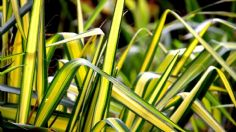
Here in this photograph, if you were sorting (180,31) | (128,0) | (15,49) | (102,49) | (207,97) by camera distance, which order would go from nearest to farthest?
(102,49) → (15,49) → (207,97) → (128,0) → (180,31)

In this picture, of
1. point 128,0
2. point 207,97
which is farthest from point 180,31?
point 207,97

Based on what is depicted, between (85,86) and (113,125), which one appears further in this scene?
(85,86)

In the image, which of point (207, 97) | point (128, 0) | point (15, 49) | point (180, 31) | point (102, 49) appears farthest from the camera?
point (180, 31)

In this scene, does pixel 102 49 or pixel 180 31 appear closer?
pixel 102 49

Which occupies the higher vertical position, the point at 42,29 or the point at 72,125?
the point at 42,29

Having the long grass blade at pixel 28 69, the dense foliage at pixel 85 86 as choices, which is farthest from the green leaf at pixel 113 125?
the long grass blade at pixel 28 69

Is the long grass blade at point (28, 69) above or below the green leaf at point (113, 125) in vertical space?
above

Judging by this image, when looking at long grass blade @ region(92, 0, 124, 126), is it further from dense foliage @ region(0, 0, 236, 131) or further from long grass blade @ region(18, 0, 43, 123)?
long grass blade @ region(18, 0, 43, 123)

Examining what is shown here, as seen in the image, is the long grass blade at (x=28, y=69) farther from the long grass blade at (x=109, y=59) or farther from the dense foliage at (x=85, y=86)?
the long grass blade at (x=109, y=59)

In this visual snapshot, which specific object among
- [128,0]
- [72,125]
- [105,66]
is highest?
[128,0]

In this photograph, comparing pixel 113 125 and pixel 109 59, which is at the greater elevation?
pixel 109 59

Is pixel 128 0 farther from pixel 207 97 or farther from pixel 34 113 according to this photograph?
pixel 34 113
